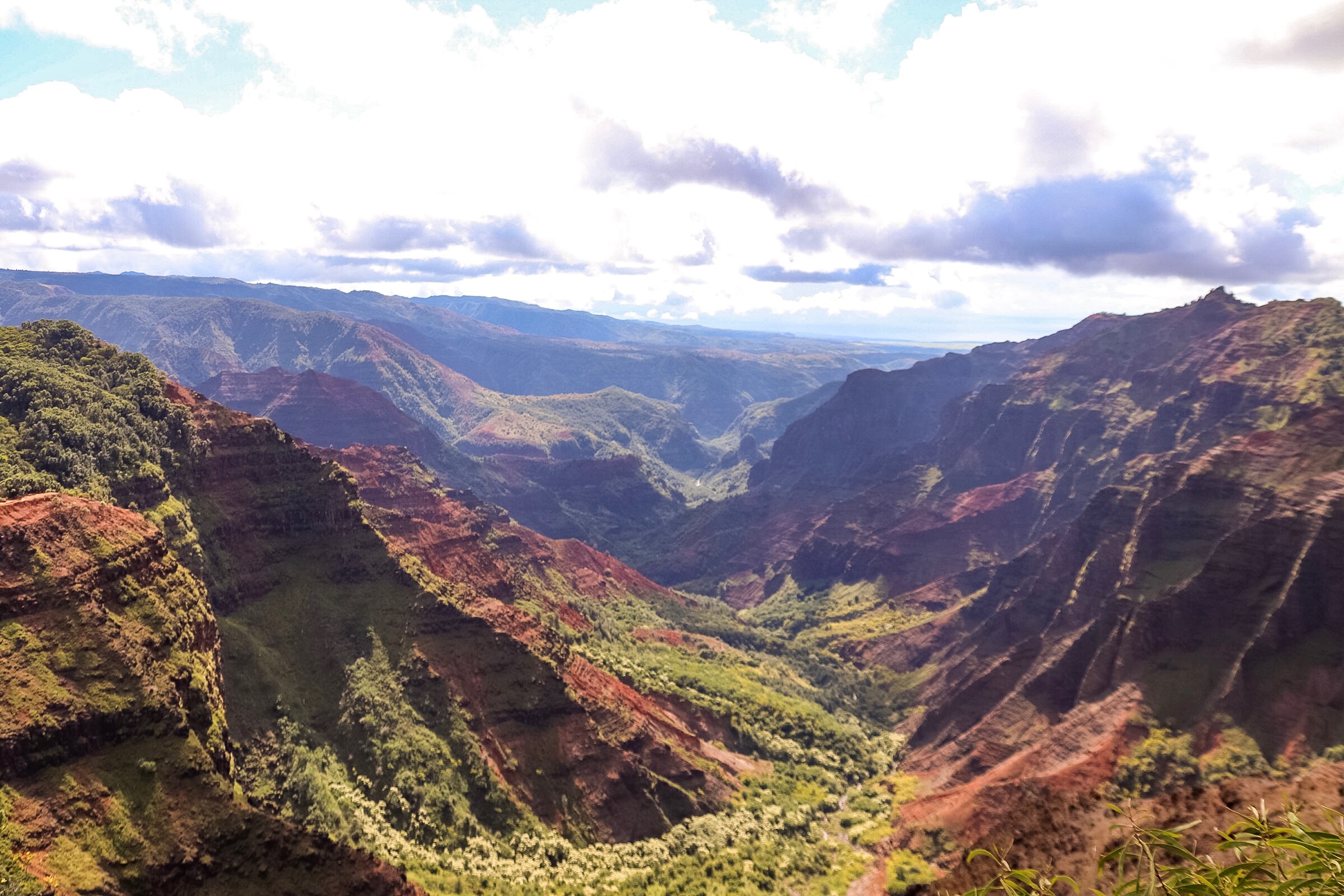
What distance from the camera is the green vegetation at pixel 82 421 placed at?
255 ft

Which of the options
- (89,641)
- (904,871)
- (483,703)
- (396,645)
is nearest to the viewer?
(89,641)

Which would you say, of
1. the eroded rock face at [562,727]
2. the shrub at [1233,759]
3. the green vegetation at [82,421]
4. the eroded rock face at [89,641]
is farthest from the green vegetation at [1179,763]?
the green vegetation at [82,421]

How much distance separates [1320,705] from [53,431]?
140 metres

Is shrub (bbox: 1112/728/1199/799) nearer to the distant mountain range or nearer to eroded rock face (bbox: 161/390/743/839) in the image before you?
the distant mountain range

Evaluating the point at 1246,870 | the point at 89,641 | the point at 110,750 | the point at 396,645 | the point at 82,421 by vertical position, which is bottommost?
the point at 396,645

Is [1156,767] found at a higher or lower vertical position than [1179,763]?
lower

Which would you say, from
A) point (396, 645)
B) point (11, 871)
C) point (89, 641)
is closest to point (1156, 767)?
point (396, 645)

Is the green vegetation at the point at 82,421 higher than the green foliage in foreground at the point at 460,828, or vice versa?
the green vegetation at the point at 82,421

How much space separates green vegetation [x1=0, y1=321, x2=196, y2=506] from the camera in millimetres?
77750

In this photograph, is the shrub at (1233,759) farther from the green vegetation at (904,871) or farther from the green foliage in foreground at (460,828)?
the green foliage in foreground at (460,828)

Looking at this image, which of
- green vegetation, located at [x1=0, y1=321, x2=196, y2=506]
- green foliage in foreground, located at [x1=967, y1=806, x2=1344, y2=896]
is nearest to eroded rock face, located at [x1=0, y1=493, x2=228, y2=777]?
green vegetation, located at [x1=0, y1=321, x2=196, y2=506]

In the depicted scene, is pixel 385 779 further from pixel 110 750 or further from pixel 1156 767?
pixel 1156 767

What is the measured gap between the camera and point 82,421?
8412 cm

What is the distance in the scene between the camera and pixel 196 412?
97.8 meters
